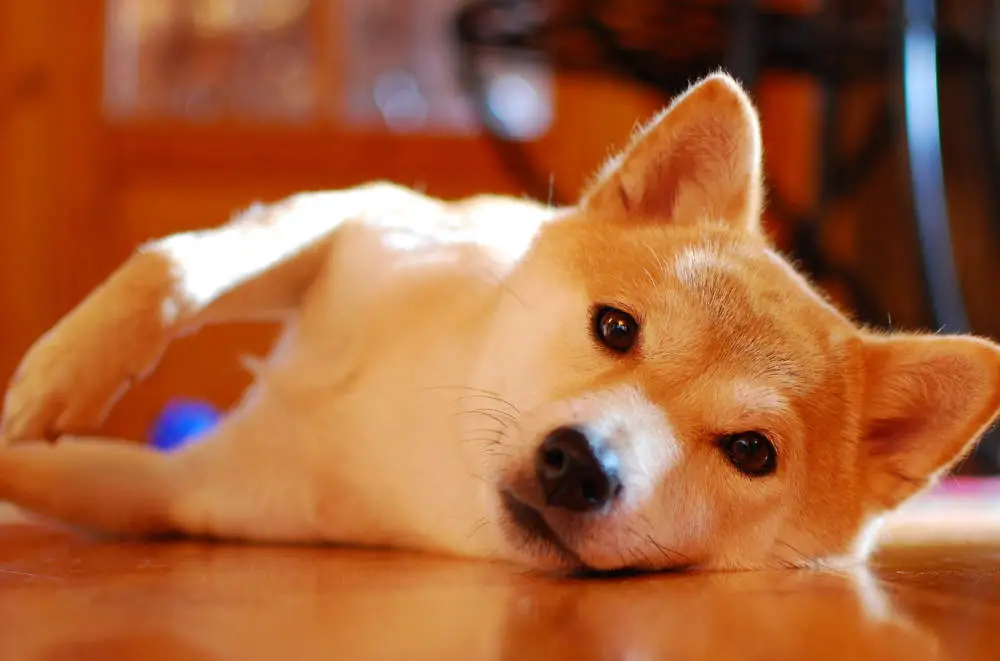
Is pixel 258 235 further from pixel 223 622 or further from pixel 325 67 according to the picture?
pixel 325 67

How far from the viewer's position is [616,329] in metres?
1.28

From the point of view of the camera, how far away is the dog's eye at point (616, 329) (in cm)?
127

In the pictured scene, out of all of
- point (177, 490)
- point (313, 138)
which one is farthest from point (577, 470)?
point (313, 138)

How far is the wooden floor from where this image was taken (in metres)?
0.75

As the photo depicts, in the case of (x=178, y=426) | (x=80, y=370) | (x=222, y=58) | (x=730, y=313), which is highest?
(x=222, y=58)

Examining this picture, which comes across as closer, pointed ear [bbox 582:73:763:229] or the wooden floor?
the wooden floor

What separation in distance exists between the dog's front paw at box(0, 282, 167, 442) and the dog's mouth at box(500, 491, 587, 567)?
17.4 inches

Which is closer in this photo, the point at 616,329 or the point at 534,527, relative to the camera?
the point at 534,527

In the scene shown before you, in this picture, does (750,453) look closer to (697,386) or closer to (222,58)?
(697,386)

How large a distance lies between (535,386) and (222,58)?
2.87 meters

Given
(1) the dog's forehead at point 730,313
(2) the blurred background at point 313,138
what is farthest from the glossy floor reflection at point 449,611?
(2) the blurred background at point 313,138

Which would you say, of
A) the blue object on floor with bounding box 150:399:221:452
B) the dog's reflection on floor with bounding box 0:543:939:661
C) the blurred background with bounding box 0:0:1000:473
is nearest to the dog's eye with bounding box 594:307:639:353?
the dog's reflection on floor with bounding box 0:543:939:661

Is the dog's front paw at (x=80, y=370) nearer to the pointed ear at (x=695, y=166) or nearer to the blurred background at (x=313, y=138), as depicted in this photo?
the pointed ear at (x=695, y=166)

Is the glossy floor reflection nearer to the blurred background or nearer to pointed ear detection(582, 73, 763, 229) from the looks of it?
pointed ear detection(582, 73, 763, 229)
